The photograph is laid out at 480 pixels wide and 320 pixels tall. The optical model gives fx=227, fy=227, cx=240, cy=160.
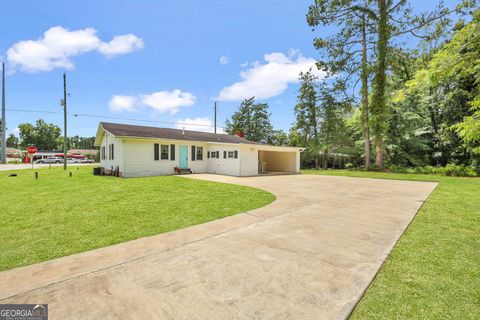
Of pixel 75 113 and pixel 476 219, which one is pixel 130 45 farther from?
pixel 476 219

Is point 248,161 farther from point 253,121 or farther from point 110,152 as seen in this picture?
point 253,121

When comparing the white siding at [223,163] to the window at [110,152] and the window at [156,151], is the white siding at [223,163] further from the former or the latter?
the window at [110,152]

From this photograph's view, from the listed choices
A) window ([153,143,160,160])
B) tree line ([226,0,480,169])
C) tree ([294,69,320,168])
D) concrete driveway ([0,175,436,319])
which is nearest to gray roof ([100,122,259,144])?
window ([153,143,160,160])

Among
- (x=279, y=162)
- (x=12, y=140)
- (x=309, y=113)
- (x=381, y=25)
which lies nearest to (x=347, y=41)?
(x=381, y=25)

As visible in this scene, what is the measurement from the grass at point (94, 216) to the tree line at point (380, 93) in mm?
13987

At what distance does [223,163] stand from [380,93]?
14585 mm

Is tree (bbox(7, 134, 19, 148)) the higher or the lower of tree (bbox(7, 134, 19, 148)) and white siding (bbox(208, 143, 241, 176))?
the higher

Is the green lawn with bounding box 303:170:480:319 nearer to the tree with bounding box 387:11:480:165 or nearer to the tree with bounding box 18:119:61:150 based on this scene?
the tree with bounding box 387:11:480:165

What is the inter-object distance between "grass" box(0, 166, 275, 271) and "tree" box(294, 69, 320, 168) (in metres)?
20.9

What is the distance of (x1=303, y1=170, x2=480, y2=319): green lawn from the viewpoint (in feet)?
7.14

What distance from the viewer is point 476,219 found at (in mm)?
5543

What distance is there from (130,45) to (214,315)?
57.4 ft

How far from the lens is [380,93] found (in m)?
19.2

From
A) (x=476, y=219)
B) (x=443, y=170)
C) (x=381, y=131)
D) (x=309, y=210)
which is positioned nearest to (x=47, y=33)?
(x=309, y=210)
